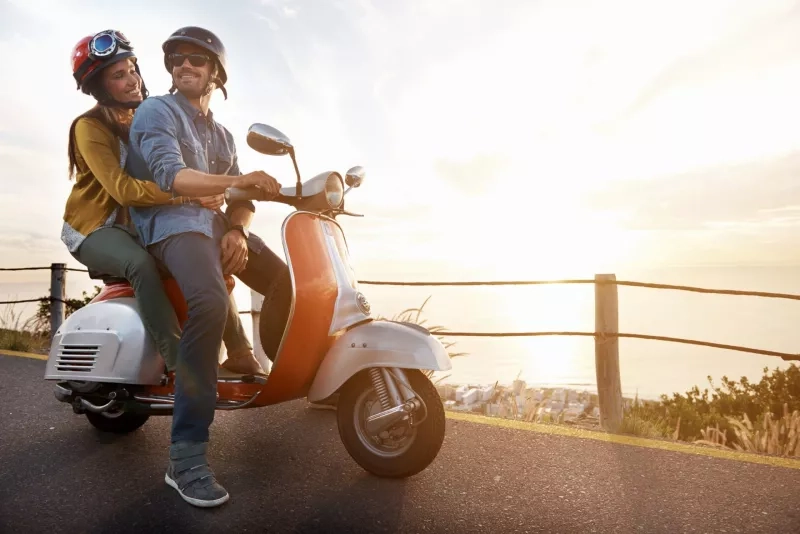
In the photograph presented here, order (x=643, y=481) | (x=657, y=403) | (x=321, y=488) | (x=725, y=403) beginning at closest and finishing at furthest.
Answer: (x=321, y=488) < (x=643, y=481) < (x=657, y=403) < (x=725, y=403)

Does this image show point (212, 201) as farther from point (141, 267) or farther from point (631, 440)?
point (631, 440)

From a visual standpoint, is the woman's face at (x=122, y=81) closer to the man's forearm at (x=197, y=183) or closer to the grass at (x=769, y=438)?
the man's forearm at (x=197, y=183)

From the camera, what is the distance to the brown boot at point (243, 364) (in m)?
3.29

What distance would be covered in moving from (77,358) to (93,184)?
849 millimetres

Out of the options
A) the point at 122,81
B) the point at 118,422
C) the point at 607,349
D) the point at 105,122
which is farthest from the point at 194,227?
the point at 607,349

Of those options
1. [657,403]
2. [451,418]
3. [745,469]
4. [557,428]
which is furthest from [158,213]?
[657,403]

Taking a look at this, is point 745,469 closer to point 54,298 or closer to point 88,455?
point 88,455

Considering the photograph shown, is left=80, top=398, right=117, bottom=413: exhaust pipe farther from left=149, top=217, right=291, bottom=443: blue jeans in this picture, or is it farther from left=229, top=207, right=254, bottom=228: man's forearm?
left=229, top=207, right=254, bottom=228: man's forearm

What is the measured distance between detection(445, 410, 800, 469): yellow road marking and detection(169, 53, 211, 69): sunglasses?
263 cm

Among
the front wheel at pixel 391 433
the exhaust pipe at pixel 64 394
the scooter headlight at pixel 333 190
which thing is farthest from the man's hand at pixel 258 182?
the exhaust pipe at pixel 64 394

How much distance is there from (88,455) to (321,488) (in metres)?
1.38

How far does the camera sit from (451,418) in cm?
439

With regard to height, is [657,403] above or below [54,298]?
below

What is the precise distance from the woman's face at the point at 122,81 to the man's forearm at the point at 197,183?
902 mm
